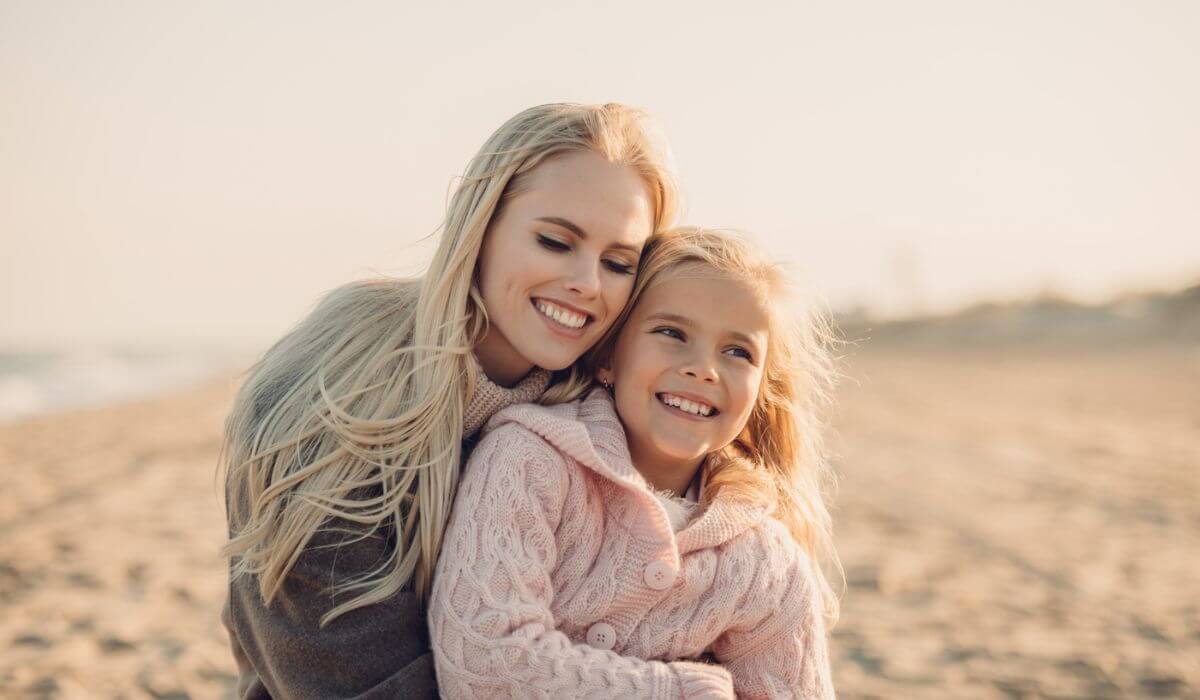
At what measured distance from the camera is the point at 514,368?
117 inches

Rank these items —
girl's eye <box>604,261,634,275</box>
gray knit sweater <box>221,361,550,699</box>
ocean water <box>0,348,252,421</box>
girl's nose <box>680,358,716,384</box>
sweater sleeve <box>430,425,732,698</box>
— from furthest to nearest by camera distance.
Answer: ocean water <box>0,348,252,421</box>
girl's eye <box>604,261,634,275</box>
girl's nose <box>680,358,716,384</box>
gray knit sweater <box>221,361,550,699</box>
sweater sleeve <box>430,425,732,698</box>

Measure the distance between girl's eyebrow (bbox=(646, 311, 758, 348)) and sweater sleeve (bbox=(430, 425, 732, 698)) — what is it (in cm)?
60

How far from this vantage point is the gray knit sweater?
2416mm

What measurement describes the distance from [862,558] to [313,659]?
5.03 meters

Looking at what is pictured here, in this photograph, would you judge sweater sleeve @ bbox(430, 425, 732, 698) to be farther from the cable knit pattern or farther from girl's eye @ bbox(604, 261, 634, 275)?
girl's eye @ bbox(604, 261, 634, 275)

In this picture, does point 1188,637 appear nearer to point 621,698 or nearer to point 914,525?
point 914,525

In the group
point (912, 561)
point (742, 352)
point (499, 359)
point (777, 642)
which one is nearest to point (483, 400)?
point (499, 359)

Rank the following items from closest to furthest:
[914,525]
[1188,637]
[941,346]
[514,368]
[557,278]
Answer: [557,278] < [514,368] < [1188,637] < [914,525] < [941,346]

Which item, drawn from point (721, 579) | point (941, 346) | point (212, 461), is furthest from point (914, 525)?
point (941, 346)

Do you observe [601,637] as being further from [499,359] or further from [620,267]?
[620,267]

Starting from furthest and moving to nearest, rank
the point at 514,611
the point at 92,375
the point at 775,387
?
the point at 92,375
the point at 775,387
the point at 514,611

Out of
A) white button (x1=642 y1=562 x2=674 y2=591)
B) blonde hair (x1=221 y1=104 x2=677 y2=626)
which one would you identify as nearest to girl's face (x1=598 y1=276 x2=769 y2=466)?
blonde hair (x1=221 y1=104 x2=677 y2=626)

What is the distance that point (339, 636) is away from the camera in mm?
2418

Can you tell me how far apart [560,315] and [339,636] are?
3.54 feet
